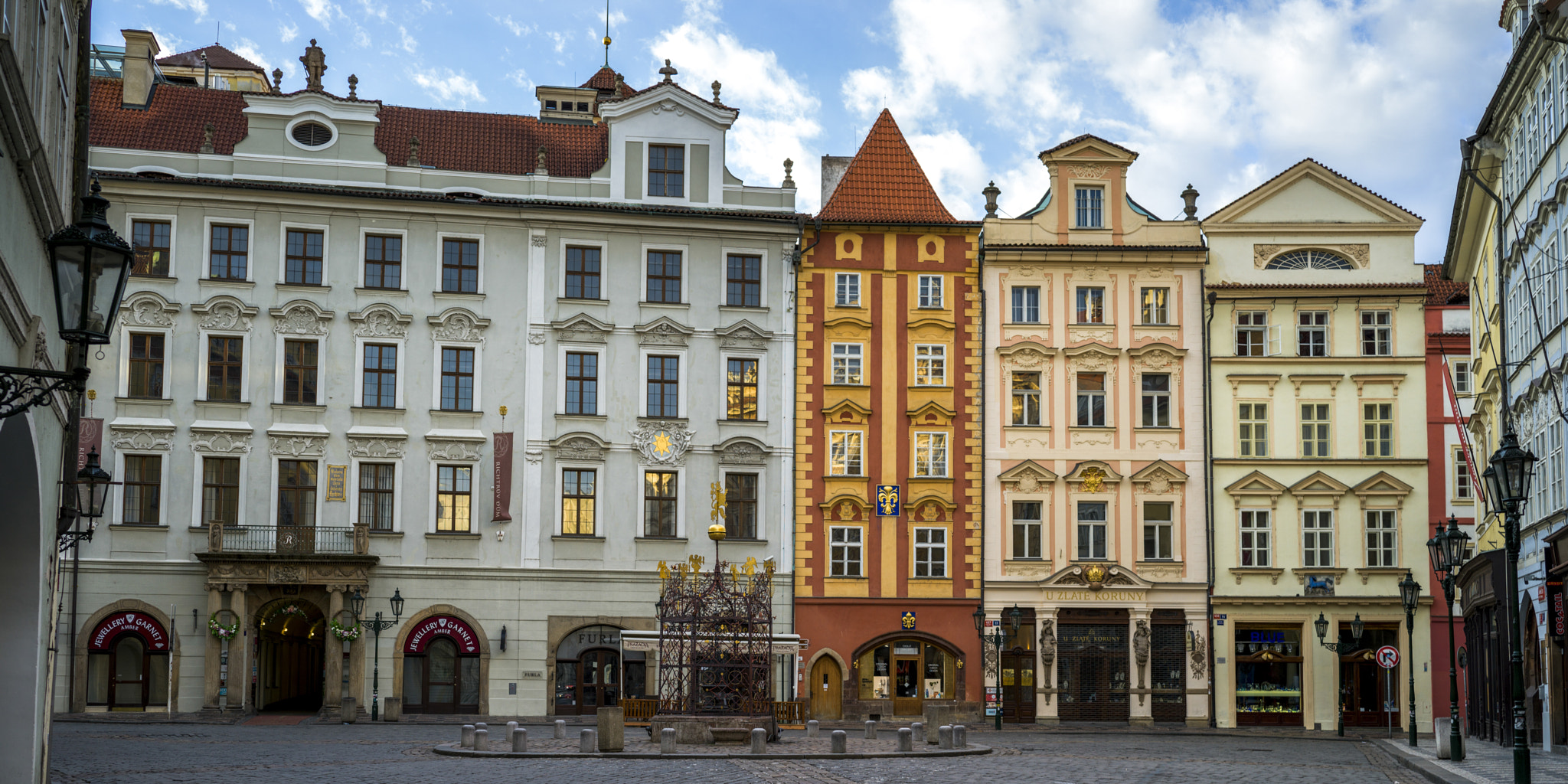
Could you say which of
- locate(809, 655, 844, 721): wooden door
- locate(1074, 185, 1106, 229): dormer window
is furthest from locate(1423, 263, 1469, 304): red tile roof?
locate(809, 655, 844, 721): wooden door

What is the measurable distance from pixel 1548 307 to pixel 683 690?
19.1 metres

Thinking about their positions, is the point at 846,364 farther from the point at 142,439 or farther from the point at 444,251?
the point at 142,439

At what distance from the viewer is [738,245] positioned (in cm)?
4978

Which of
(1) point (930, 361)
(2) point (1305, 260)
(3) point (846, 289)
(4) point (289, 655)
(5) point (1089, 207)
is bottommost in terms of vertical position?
(4) point (289, 655)

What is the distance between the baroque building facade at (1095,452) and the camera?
4988cm

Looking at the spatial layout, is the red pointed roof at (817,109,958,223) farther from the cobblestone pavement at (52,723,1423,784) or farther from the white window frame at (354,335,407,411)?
the cobblestone pavement at (52,723,1423,784)

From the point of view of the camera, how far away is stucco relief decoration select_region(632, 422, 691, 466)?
48469 mm

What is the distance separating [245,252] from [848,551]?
19735 mm

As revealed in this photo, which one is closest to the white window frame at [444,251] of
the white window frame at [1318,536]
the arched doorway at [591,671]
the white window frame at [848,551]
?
the arched doorway at [591,671]

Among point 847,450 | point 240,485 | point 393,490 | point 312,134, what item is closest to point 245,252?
point 312,134

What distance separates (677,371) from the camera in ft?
161

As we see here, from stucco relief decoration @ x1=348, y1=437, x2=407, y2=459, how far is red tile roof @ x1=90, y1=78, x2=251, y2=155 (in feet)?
31.0

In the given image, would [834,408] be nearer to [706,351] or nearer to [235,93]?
[706,351]

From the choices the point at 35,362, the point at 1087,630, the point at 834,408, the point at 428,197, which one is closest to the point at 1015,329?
the point at 834,408
